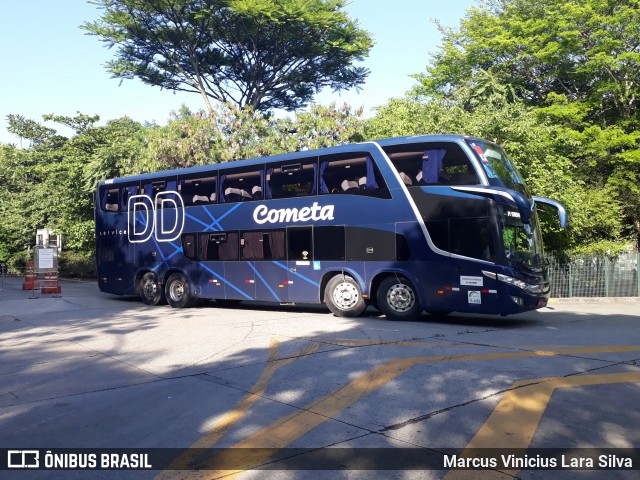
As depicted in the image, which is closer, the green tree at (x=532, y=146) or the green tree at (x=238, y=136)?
the green tree at (x=532, y=146)

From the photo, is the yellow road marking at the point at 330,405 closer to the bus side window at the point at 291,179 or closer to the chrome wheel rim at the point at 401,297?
the chrome wheel rim at the point at 401,297

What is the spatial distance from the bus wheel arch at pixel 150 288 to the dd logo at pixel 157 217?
1131 mm

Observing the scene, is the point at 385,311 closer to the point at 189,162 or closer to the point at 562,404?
the point at 562,404

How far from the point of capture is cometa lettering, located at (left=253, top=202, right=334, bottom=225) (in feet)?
47.2

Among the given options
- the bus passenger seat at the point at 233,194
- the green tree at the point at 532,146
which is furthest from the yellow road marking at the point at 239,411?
the green tree at the point at 532,146

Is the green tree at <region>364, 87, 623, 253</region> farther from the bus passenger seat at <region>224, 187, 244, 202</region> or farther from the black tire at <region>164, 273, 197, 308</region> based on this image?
the black tire at <region>164, 273, 197, 308</region>

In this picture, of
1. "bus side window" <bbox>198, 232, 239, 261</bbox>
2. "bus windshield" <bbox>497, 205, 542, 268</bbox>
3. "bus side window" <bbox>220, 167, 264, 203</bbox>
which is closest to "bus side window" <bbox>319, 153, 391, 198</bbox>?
"bus side window" <bbox>220, 167, 264, 203</bbox>

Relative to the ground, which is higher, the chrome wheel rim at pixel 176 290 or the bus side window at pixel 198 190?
the bus side window at pixel 198 190

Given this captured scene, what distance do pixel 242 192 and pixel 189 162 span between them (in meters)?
12.2

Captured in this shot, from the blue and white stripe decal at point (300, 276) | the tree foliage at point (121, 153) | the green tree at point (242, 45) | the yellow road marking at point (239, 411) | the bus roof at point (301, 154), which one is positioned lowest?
the yellow road marking at point (239, 411)

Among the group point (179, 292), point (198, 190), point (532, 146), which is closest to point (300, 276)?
point (198, 190)

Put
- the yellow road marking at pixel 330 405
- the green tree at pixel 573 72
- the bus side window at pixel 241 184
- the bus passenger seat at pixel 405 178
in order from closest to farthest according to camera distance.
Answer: the yellow road marking at pixel 330 405, the bus passenger seat at pixel 405 178, the bus side window at pixel 241 184, the green tree at pixel 573 72

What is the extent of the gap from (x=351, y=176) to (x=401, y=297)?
123 inches

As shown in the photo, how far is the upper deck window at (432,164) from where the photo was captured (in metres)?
12.4
